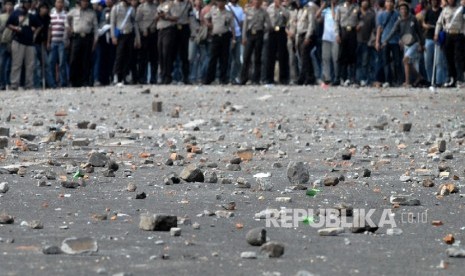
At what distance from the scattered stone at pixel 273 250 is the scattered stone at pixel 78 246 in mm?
767

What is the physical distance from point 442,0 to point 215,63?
14.3ft

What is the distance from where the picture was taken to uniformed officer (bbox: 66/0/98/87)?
90.9 ft

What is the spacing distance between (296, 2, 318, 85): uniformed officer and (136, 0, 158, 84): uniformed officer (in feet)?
8.87

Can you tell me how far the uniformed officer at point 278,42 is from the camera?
91.2 feet

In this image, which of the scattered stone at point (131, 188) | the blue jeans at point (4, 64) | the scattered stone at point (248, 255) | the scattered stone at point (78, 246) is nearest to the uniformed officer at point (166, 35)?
the blue jeans at point (4, 64)

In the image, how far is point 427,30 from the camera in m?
26.8

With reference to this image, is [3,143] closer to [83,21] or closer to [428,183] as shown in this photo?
[428,183]

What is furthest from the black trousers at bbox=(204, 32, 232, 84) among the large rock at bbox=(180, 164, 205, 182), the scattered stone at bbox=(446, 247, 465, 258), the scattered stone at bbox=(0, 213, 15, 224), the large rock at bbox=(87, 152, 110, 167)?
the scattered stone at bbox=(446, 247, 465, 258)

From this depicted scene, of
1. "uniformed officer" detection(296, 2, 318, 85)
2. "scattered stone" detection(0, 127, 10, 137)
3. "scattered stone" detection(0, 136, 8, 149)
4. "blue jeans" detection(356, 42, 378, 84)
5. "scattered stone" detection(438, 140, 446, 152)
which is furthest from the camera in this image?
"blue jeans" detection(356, 42, 378, 84)

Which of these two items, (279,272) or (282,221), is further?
(282,221)

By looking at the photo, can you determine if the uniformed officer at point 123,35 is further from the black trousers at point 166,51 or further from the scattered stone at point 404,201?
the scattered stone at point 404,201

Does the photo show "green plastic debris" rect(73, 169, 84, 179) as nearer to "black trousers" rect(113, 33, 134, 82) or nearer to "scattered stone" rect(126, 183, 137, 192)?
"scattered stone" rect(126, 183, 137, 192)

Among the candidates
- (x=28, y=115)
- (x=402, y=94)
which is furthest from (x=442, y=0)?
(x=28, y=115)

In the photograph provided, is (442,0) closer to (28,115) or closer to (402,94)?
(402,94)
